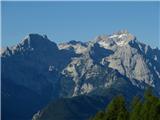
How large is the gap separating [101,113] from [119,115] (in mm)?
9663

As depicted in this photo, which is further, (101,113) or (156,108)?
(101,113)

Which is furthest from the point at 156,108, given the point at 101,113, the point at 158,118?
the point at 101,113

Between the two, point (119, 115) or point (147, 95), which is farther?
point (147, 95)

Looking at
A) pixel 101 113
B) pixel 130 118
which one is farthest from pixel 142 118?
pixel 101 113

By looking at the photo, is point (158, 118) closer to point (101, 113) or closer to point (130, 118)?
point (130, 118)

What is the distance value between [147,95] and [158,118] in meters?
8.87

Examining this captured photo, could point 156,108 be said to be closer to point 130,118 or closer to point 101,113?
point 130,118

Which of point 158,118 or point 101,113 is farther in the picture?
point 101,113

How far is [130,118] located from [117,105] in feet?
10.2

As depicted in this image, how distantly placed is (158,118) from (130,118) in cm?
582

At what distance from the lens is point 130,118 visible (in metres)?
102

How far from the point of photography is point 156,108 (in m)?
99.4

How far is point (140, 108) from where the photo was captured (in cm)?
10562

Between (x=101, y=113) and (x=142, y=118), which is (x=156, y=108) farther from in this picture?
(x=101, y=113)
